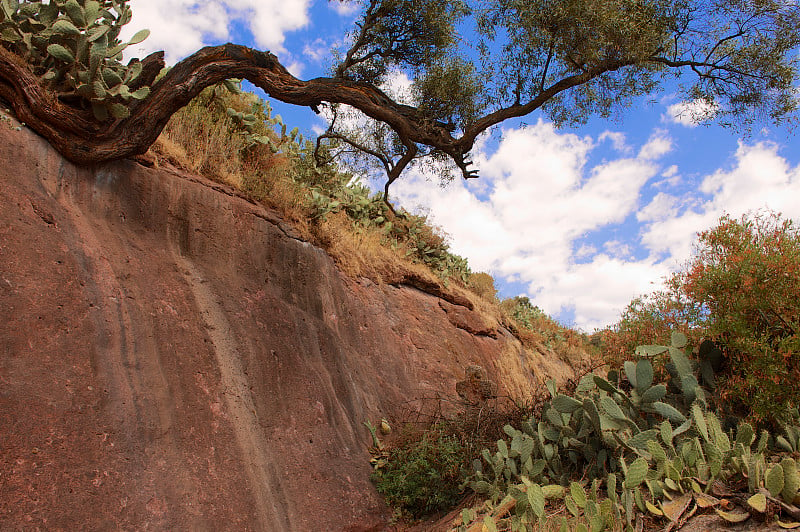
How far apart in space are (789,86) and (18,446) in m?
12.8

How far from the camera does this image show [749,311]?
5.54 meters

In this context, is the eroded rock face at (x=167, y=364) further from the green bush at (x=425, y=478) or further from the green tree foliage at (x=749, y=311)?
the green tree foliage at (x=749, y=311)

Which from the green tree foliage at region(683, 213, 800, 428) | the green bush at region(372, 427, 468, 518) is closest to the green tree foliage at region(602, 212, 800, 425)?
the green tree foliage at region(683, 213, 800, 428)

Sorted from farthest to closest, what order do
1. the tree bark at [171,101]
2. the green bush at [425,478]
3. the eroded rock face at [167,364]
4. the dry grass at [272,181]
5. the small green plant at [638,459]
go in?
the dry grass at [272,181] → the green bush at [425,478] → the tree bark at [171,101] → the eroded rock face at [167,364] → the small green plant at [638,459]

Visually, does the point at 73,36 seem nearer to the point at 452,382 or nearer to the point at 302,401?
the point at 302,401

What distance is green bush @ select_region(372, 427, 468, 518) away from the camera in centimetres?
690

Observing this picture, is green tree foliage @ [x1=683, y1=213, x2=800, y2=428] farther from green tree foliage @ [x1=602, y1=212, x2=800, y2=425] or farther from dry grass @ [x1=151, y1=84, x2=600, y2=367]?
dry grass @ [x1=151, y1=84, x2=600, y2=367]

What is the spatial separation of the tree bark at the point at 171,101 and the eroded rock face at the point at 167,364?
0.30 meters

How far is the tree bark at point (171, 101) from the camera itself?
638 cm

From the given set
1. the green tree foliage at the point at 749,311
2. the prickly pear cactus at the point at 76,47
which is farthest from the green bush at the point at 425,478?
the prickly pear cactus at the point at 76,47

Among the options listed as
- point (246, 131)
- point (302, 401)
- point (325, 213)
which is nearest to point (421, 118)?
point (325, 213)

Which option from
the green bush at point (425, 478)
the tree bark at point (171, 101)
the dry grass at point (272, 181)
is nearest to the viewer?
the tree bark at point (171, 101)

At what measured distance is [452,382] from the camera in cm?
1077

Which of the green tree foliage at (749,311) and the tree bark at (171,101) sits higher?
the tree bark at (171,101)
